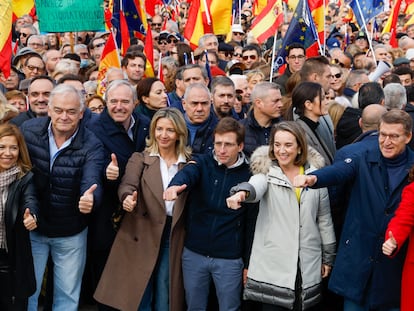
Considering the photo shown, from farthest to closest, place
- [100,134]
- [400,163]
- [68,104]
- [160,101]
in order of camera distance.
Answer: [160,101] < [100,134] < [68,104] < [400,163]

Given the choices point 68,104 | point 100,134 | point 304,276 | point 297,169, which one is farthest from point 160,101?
point 304,276

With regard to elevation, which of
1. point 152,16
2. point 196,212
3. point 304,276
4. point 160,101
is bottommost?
point 304,276

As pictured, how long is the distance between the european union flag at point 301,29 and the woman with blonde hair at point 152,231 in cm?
352

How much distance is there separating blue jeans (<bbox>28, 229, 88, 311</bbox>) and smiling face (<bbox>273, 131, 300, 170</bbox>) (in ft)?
5.65

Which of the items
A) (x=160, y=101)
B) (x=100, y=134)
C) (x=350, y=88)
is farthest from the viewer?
(x=350, y=88)

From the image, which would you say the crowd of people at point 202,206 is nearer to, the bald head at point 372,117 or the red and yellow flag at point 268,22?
the bald head at point 372,117

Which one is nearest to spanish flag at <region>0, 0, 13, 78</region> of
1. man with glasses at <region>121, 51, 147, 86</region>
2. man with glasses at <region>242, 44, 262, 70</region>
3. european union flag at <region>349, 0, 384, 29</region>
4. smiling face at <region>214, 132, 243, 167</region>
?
man with glasses at <region>121, 51, 147, 86</region>

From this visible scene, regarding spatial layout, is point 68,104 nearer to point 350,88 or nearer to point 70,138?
point 70,138

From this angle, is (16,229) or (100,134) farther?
(100,134)

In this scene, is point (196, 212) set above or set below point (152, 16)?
below

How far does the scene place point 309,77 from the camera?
6758 millimetres

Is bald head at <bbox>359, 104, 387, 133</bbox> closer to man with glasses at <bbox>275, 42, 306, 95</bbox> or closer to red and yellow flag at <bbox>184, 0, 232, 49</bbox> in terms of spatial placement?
man with glasses at <bbox>275, 42, 306, 95</bbox>

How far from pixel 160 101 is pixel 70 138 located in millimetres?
1551

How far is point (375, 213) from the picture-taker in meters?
4.79
